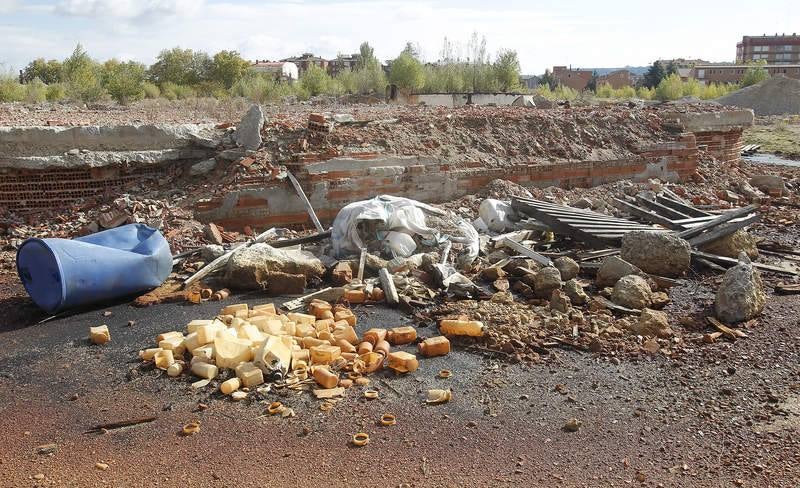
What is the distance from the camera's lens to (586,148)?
11.5 m

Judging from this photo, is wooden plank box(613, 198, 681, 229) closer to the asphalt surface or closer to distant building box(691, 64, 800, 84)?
the asphalt surface

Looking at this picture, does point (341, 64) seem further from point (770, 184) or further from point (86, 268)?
→ point (86, 268)

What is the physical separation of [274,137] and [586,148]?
5.52m

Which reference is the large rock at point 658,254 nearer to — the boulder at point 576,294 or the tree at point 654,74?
the boulder at point 576,294

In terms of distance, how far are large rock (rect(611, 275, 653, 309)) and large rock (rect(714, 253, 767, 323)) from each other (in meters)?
0.64

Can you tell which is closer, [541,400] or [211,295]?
[541,400]

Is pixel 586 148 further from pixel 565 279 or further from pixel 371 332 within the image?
pixel 371 332

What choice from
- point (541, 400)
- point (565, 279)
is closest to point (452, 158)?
point (565, 279)

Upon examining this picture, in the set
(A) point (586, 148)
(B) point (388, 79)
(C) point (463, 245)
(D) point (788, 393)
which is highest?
(B) point (388, 79)

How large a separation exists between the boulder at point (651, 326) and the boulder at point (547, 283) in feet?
3.08

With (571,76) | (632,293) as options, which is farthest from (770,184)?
(571,76)

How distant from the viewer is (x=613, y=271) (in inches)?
270

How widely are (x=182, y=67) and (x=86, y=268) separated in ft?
89.4

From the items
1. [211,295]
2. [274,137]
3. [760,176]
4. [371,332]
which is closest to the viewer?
[371,332]
